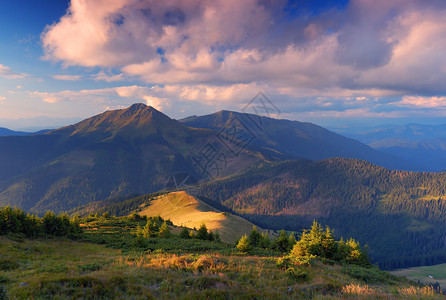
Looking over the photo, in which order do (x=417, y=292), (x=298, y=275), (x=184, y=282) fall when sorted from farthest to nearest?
(x=298, y=275), (x=417, y=292), (x=184, y=282)

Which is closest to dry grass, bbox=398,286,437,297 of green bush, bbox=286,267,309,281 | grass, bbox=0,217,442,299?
grass, bbox=0,217,442,299

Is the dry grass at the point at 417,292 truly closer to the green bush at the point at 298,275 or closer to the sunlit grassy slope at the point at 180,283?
the sunlit grassy slope at the point at 180,283

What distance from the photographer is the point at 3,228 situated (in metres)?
32.4

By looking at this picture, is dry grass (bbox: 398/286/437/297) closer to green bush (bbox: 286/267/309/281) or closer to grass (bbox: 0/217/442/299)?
grass (bbox: 0/217/442/299)

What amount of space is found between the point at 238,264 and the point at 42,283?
47.2 ft

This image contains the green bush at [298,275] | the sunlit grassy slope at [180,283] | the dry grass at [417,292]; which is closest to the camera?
the sunlit grassy slope at [180,283]

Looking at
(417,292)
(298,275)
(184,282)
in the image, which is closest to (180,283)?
(184,282)

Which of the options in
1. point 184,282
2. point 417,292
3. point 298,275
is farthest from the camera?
point 298,275

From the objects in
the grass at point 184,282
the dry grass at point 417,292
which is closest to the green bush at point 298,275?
the grass at point 184,282

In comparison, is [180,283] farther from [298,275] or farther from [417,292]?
[417,292]

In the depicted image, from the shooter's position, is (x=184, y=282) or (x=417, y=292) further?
(x=417, y=292)

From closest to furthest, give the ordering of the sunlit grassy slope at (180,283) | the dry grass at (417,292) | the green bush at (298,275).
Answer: the sunlit grassy slope at (180,283), the dry grass at (417,292), the green bush at (298,275)

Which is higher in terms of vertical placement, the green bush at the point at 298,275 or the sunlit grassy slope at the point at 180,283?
the sunlit grassy slope at the point at 180,283

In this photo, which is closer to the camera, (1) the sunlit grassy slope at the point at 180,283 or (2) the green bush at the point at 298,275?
(1) the sunlit grassy slope at the point at 180,283
